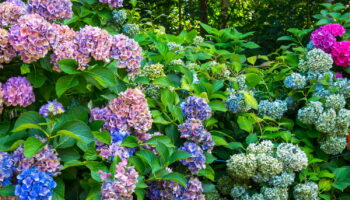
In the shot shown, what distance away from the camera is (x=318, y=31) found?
3.02 meters

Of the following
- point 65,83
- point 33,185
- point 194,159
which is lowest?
point 194,159

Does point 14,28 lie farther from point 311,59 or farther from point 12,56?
point 311,59

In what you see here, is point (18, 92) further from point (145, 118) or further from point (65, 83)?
point (145, 118)

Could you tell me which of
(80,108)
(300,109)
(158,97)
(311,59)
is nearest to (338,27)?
(311,59)

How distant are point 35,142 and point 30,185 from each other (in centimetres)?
14

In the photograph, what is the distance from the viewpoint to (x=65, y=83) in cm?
171

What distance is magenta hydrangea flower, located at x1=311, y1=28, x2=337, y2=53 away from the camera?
2.94 metres

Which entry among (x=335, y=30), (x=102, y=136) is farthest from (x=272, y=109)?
(x=102, y=136)

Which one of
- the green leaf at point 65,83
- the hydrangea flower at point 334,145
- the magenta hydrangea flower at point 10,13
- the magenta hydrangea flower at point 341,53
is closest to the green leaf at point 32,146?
the green leaf at point 65,83

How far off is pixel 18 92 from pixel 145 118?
49cm

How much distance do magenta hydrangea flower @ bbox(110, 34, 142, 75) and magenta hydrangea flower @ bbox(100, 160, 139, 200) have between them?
1.41 feet

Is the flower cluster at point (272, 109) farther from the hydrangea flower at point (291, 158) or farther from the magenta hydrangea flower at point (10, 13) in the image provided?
the magenta hydrangea flower at point (10, 13)

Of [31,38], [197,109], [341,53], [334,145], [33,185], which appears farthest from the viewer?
[341,53]

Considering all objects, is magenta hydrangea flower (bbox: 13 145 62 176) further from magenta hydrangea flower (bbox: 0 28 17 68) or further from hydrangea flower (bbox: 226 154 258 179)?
hydrangea flower (bbox: 226 154 258 179)
